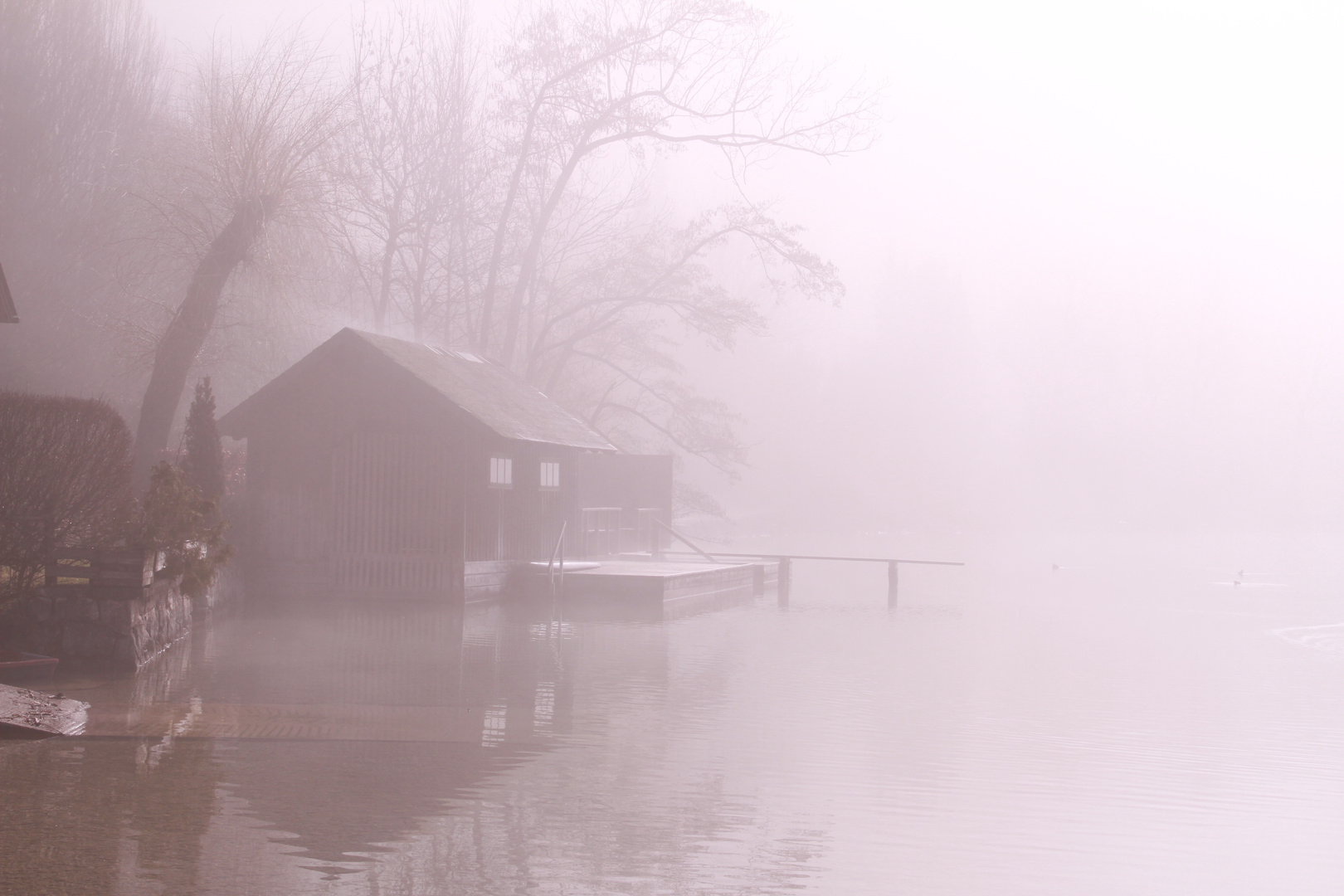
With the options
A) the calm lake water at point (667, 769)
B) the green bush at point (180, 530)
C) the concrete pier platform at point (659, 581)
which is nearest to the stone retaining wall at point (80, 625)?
the calm lake water at point (667, 769)

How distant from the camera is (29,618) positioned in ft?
44.4

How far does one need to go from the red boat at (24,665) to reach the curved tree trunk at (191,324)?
41.8ft

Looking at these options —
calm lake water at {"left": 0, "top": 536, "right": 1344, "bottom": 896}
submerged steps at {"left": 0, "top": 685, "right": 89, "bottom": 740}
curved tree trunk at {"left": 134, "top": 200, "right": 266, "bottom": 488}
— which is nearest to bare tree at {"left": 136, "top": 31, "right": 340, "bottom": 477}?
curved tree trunk at {"left": 134, "top": 200, "right": 266, "bottom": 488}

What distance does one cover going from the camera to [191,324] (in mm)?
25016

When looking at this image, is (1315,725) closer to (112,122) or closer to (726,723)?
(726,723)

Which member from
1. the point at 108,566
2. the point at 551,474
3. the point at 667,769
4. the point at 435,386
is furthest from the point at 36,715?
the point at 551,474

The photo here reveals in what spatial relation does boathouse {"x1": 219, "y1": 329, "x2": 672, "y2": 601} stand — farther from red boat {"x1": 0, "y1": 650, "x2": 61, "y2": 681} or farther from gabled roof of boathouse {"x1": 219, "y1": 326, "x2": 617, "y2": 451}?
red boat {"x1": 0, "y1": 650, "x2": 61, "y2": 681}

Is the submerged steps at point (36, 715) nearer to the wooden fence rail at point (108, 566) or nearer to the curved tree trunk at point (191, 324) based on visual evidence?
the wooden fence rail at point (108, 566)

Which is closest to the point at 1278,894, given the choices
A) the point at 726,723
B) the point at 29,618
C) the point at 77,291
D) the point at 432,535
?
the point at 726,723

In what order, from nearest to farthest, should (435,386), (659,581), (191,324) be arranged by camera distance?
(435,386) < (659,581) < (191,324)

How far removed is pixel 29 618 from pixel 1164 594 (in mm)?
28546

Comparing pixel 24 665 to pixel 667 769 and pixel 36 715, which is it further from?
pixel 667 769

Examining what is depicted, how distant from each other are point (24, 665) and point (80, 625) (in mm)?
1348

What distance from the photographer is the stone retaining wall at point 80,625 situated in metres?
13.4
